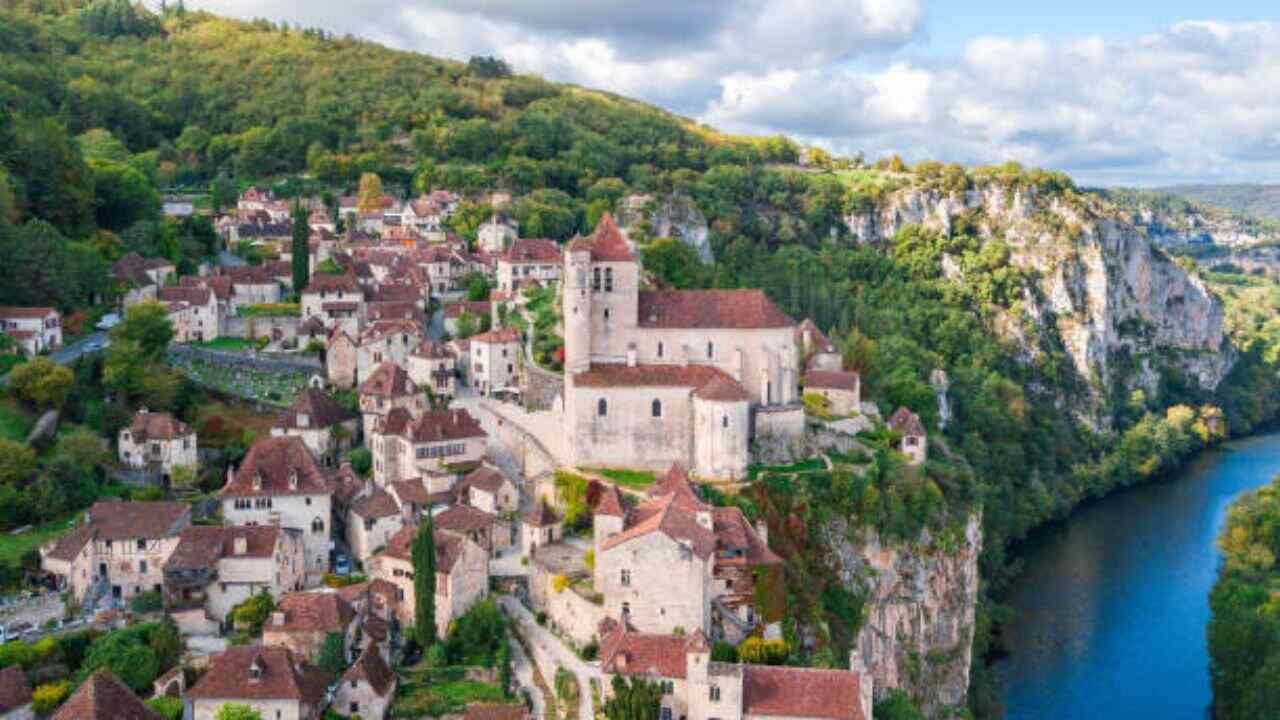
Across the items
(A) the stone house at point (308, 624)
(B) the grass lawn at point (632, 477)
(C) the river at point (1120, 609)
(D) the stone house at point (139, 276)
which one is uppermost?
(D) the stone house at point (139, 276)

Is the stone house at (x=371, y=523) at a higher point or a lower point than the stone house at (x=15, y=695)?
higher

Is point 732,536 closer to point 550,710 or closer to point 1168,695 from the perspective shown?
point 550,710

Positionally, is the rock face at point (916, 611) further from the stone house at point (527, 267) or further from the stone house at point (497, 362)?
the stone house at point (527, 267)

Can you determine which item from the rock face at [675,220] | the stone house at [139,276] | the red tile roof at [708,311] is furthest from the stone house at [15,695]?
the rock face at [675,220]

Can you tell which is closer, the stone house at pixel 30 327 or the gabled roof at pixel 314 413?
the gabled roof at pixel 314 413

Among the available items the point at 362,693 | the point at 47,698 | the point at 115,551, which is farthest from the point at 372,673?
the point at 115,551
